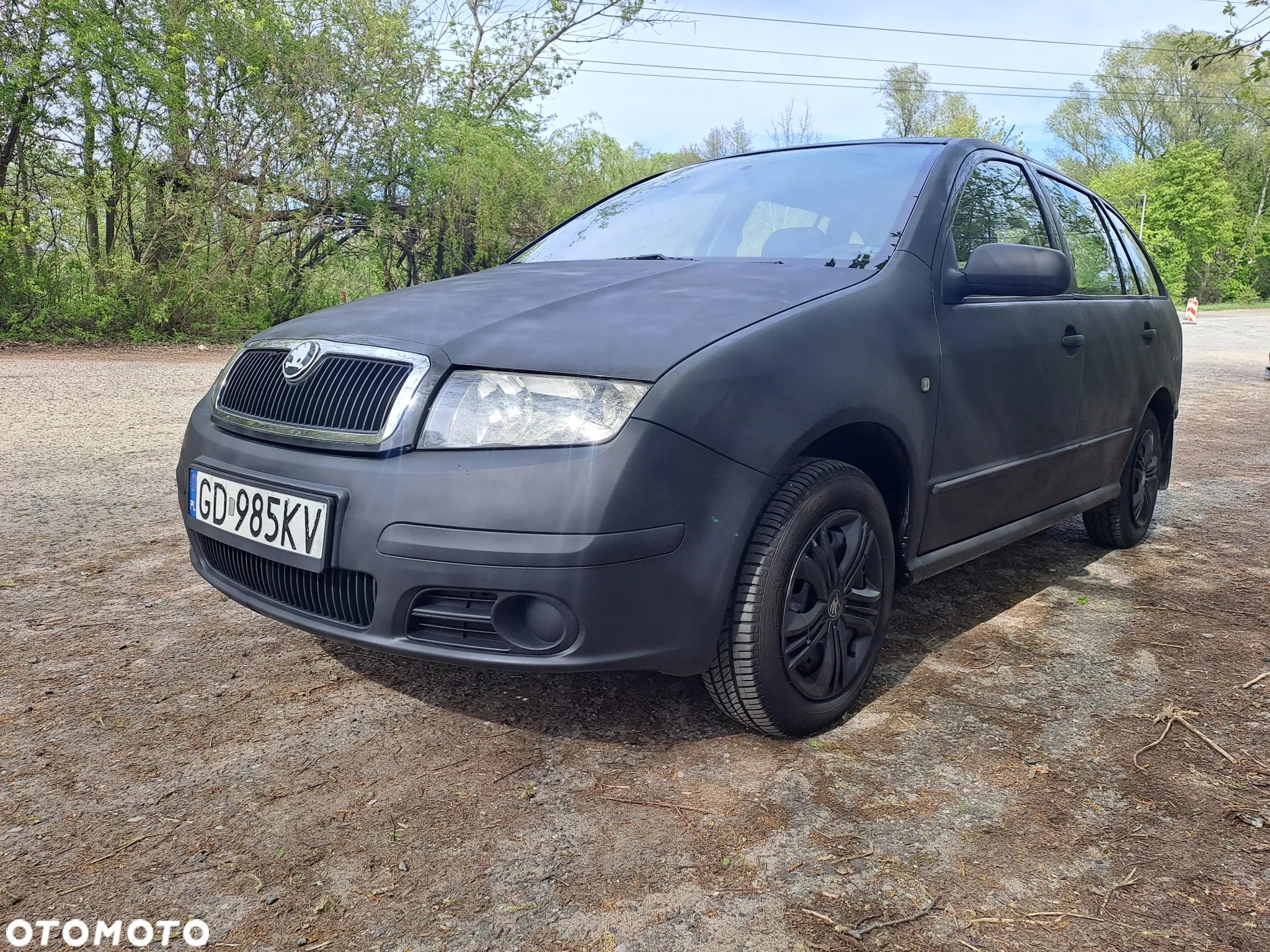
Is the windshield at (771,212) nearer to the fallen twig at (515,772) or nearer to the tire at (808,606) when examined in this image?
the tire at (808,606)

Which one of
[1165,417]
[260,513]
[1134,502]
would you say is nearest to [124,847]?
[260,513]

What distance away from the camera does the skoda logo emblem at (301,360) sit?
2295 millimetres

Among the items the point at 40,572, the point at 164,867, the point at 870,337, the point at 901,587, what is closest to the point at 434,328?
the point at 870,337

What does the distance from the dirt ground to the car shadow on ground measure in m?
0.01

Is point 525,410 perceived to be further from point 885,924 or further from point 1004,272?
point 1004,272

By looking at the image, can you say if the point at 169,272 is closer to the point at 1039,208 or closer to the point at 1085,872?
the point at 1039,208

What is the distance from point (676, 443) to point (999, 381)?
1459mm

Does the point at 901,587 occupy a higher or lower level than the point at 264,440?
lower

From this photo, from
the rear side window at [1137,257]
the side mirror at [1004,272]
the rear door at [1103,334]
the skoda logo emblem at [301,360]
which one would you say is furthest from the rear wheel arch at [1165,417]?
the skoda logo emblem at [301,360]

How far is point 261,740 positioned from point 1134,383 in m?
3.60

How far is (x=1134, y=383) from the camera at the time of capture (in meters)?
3.96

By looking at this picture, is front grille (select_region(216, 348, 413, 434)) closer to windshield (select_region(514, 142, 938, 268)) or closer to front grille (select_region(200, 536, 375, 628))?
front grille (select_region(200, 536, 375, 628))

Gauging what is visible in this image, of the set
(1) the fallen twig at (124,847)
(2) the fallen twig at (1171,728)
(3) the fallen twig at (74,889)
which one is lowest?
(3) the fallen twig at (74,889)

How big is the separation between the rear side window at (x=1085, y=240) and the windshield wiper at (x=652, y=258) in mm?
1654
